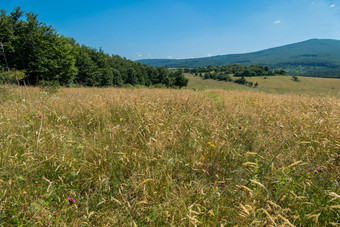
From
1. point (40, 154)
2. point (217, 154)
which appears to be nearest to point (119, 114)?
point (40, 154)

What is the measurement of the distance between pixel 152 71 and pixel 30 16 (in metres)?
64.9

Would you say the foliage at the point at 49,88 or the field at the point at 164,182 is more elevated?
the foliage at the point at 49,88

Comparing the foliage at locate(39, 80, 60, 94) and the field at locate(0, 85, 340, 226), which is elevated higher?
the foliage at locate(39, 80, 60, 94)

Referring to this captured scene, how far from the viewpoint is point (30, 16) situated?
32.0 meters

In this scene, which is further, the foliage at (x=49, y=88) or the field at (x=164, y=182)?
the foliage at (x=49, y=88)

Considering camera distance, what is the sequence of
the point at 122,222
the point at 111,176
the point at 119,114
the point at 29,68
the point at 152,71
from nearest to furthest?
the point at 122,222 → the point at 111,176 → the point at 119,114 → the point at 29,68 → the point at 152,71

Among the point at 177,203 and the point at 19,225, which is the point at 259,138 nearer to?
the point at 177,203

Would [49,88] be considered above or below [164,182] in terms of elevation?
above

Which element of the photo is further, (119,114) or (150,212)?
(119,114)

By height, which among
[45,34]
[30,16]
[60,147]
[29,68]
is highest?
[30,16]

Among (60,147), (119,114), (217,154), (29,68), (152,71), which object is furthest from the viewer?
(152,71)

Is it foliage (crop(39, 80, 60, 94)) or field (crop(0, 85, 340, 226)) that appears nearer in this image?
field (crop(0, 85, 340, 226))

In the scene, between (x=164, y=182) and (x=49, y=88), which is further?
(x=49, y=88)

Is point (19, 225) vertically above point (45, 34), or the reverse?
point (45, 34)
